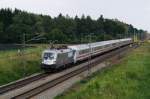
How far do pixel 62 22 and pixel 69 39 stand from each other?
82.1 ft

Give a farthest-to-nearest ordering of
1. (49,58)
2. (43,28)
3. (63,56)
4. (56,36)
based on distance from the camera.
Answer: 1. (43,28)
2. (56,36)
3. (63,56)
4. (49,58)

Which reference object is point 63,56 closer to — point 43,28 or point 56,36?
point 56,36

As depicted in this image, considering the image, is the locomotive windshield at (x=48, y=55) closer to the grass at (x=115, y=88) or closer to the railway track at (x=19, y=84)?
the railway track at (x=19, y=84)

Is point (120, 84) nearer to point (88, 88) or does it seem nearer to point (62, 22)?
point (88, 88)

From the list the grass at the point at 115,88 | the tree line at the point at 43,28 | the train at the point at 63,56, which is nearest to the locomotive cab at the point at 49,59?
the train at the point at 63,56

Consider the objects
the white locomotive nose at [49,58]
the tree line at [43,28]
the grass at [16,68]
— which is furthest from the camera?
the tree line at [43,28]

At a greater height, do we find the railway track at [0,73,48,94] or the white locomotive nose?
the white locomotive nose

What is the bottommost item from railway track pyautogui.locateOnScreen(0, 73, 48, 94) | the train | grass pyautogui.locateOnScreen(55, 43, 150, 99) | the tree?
railway track pyautogui.locateOnScreen(0, 73, 48, 94)

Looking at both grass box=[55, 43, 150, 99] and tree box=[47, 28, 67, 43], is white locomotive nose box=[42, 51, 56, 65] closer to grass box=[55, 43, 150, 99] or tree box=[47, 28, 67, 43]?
grass box=[55, 43, 150, 99]

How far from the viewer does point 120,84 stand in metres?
45.3

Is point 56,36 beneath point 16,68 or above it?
above

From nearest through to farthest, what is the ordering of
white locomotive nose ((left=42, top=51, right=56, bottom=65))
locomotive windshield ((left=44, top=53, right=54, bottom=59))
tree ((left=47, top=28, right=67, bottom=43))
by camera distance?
1. white locomotive nose ((left=42, top=51, right=56, bottom=65))
2. locomotive windshield ((left=44, top=53, right=54, bottom=59))
3. tree ((left=47, top=28, right=67, bottom=43))

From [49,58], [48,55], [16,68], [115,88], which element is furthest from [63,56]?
[115,88]

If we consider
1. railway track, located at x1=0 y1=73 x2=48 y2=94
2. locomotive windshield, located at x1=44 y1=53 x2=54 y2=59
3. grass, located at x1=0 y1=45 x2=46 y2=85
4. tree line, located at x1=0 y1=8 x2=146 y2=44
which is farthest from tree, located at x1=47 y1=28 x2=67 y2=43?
railway track, located at x1=0 y1=73 x2=48 y2=94
